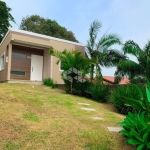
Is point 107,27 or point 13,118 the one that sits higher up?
point 107,27

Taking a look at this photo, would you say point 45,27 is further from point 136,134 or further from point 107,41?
point 136,134

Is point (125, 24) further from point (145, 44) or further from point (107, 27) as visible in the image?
point (107, 27)

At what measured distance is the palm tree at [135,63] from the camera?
40.6 ft

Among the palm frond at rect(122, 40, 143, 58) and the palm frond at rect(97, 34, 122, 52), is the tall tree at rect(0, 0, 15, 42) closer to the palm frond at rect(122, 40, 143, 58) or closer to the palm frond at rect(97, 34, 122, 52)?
the palm frond at rect(97, 34, 122, 52)

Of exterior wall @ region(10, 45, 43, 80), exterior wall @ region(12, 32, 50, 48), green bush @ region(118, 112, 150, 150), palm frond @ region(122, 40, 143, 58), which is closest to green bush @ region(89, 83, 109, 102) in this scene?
palm frond @ region(122, 40, 143, 58)

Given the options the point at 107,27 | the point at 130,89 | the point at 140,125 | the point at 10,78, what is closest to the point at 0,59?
the point at 10,78

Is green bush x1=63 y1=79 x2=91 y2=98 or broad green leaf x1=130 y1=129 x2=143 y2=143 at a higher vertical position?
green bush x1=63 y1=79 x2=91 y2=98

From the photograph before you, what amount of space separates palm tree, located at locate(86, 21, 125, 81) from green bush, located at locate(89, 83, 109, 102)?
5.23 m

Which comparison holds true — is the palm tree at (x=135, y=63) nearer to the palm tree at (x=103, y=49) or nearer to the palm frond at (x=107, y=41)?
the palm frond at (x=107, y=41)

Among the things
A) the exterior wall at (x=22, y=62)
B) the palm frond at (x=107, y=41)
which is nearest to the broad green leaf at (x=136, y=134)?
the palm frond at (x=107, y=41)

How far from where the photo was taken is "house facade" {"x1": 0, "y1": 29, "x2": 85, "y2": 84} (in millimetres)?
15072

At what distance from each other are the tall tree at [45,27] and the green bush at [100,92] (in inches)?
966

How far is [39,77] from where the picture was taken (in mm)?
17109

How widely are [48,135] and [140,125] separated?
2.00 m
